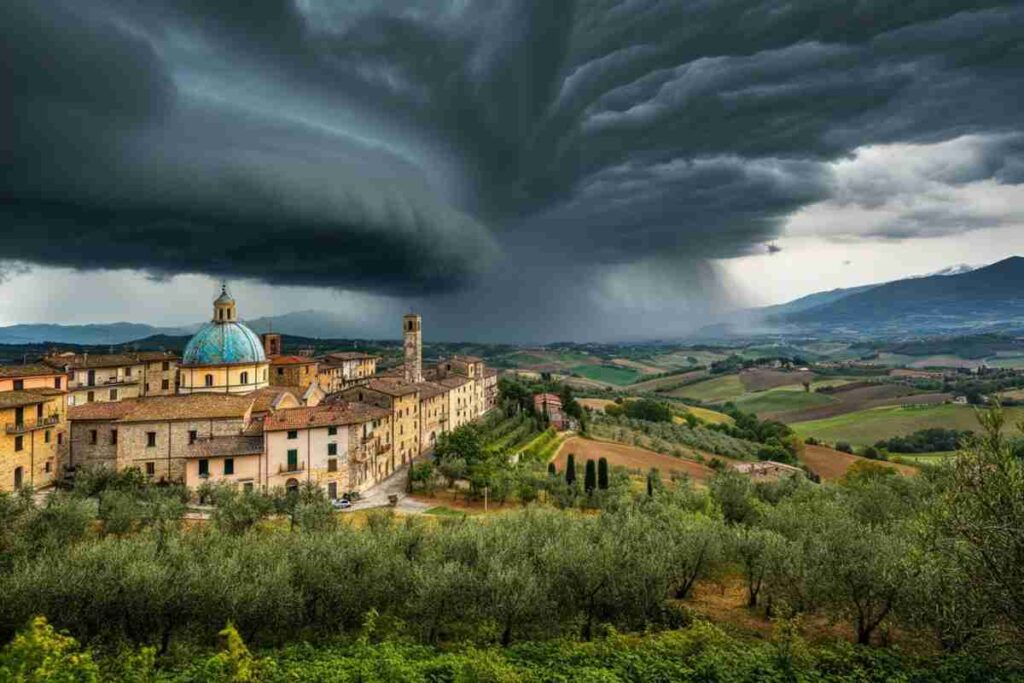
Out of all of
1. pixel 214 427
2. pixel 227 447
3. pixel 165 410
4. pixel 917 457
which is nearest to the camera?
pixel 227 447

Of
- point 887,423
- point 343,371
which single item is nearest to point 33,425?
point 343,371

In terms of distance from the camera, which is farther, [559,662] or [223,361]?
[223,361]

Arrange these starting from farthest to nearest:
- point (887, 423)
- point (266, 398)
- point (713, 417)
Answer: point (713, 417), point (887, 423), point (266, 398)

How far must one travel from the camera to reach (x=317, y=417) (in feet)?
160

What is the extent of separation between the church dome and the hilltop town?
0.38 feet

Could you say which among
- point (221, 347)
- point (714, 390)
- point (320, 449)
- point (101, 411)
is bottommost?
point (714, 390)

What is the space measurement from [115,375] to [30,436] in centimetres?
2856

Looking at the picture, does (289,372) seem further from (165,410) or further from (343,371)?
(343,371)

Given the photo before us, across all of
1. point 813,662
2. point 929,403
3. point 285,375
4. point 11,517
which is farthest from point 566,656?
point 929,403

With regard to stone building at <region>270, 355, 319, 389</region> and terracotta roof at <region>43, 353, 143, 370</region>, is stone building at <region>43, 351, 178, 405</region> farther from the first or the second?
stone building at <region>270, 355, 319, 389</region>

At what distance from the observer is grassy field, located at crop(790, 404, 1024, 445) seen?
9438 centimetres

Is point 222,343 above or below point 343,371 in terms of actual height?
above

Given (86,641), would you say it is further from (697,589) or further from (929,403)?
(929,403)

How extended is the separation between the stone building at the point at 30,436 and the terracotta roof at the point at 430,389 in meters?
35.1
